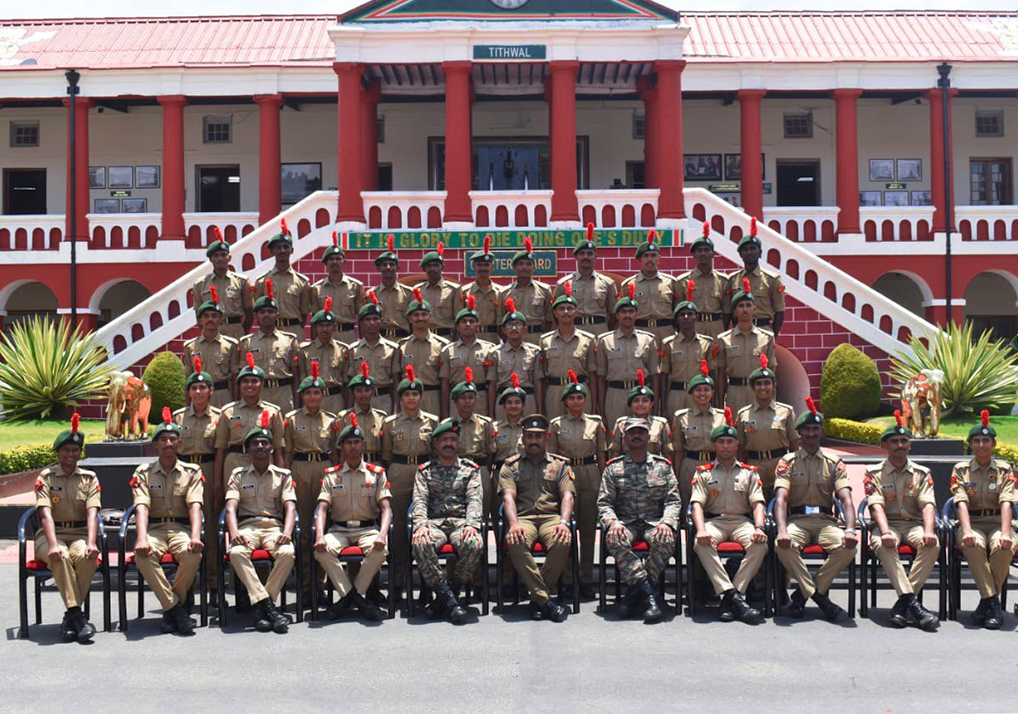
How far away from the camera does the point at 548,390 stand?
32.7 ft

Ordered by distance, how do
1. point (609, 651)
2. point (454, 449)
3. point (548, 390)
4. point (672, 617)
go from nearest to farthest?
1. point (609, 651)
2. point (672, 617)
3. point (454, 449)
4. point (548, 390)

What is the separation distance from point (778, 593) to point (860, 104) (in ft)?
58.9

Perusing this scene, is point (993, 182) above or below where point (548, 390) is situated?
above

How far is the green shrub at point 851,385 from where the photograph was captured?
1552 centimetres

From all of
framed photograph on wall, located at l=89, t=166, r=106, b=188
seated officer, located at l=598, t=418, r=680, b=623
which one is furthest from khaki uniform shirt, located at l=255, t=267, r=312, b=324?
framed photograph on wall, located at l=89, t=166, r=106, b=188

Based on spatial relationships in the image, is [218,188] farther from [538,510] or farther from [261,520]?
[538,510]

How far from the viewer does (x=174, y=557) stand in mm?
7750

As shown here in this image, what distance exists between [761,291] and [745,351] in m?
1.16

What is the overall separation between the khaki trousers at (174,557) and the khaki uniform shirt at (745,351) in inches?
199

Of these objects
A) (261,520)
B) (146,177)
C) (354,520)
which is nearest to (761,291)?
(354,520)

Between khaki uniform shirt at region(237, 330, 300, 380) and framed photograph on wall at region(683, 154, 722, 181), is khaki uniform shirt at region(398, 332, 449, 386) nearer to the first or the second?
khaki uniform shirt at region(237, 330, 300, 380)

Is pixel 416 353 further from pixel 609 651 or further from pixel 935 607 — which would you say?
pixel 935 607

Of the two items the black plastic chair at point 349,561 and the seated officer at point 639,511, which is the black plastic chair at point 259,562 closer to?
the black plastic chair at point 349,561

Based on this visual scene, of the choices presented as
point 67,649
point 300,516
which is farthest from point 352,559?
point 67,649
